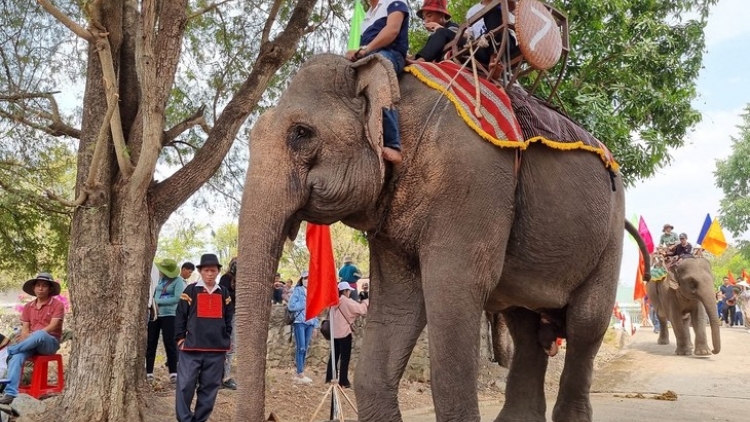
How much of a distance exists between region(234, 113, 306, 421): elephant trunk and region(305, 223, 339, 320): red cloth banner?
319 centimetres

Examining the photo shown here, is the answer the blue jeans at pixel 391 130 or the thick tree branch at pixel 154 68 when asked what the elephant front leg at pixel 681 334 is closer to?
the thick tree branch at pixel 154 68

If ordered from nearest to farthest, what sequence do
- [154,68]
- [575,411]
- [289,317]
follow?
[575,411] < [154,68] < [289,317]

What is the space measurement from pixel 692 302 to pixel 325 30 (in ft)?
34.3

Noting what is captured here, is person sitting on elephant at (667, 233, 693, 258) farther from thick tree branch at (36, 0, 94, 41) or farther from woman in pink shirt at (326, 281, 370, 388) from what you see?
thick tree branch at (36, 0, 94, 41)

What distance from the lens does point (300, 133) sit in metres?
3.74

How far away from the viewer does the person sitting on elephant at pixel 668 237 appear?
16.7m

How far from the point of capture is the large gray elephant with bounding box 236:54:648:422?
360 centimetres

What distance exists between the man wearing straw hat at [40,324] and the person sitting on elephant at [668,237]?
13229 mm

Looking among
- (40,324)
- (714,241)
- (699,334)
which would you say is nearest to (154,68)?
(40,324)

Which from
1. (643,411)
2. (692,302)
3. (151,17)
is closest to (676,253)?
(692,302)

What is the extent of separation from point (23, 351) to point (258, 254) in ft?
18.8

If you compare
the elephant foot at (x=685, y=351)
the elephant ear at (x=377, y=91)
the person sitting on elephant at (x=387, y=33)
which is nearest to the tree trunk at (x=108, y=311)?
the person sitting on elephant at (x=387, y=33)

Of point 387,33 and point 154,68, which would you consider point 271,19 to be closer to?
point 154,68

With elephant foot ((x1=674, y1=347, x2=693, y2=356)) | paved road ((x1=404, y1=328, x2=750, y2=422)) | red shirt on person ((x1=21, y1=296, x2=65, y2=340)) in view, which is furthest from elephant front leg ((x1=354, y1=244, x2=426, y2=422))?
elephant foot ((x1=674, y1=347, x2=693, y2=356))
